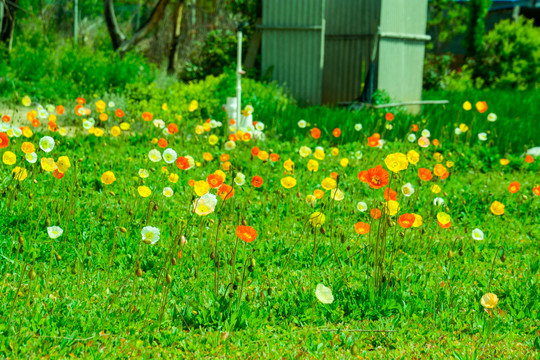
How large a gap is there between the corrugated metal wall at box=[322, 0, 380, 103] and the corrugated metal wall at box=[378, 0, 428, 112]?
0.70 meters

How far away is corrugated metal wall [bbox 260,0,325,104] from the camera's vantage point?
405 inches

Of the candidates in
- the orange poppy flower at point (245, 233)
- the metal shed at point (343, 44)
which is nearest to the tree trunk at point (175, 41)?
the metal shed at point (343, 44)

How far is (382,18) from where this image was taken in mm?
9969

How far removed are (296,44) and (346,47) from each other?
157cm

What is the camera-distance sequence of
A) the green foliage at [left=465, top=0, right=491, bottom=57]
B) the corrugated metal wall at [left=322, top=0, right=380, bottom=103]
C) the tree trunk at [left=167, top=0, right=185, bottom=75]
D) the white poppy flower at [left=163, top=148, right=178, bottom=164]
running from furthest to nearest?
the green foliage at [left=465, top=0, right=491, bottom=57] → the tree trunk at [left=167, top=0, right=185, bottom=75] → the corrugated metal wall at [left=322, top=0, right=380, bottom=103] → the white poppy flower at [left=163, top=148, right=178, bottom=164]

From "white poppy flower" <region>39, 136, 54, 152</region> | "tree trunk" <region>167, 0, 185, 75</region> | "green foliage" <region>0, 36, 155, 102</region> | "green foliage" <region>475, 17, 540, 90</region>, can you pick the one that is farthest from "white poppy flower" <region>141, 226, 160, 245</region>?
"green foliage" <region>475, 17, 540, 90</region>

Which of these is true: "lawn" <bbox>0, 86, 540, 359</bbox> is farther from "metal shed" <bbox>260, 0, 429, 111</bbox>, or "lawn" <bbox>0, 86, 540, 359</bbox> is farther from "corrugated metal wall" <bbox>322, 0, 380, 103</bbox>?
"corrugated metal wall" <bbox>322, 0, 380, 103</bbox>

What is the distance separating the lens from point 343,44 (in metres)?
11.6

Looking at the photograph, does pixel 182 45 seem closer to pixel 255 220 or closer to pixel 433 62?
pixel 433 62

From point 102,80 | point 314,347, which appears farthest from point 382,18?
point 314,347

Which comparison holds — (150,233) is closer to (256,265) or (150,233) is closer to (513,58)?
(256,265)

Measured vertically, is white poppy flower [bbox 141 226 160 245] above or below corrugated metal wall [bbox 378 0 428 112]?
below

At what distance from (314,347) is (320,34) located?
8.23 m

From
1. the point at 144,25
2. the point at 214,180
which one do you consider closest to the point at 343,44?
the point at 144,25
